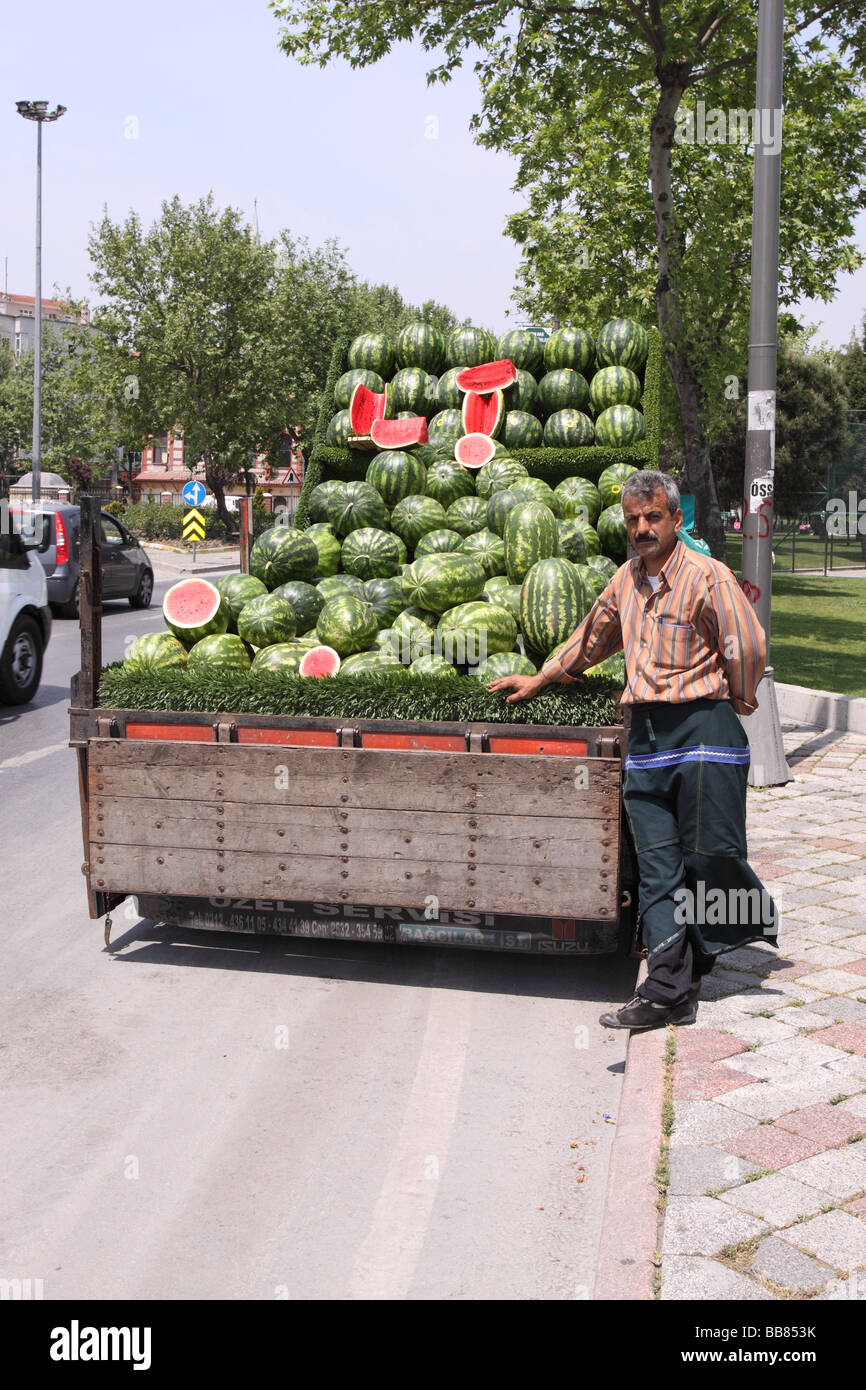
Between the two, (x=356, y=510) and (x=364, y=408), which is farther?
(x=364, y=408)

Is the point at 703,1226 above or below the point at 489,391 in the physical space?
below

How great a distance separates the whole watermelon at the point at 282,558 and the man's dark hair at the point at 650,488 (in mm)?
2908

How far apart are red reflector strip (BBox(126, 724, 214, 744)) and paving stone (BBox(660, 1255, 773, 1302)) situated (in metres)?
3.21

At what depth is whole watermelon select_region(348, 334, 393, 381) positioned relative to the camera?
9672 millimetres

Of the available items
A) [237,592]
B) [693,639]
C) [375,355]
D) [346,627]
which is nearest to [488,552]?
[346,627]

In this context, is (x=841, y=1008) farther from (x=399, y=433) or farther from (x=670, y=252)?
(x=670, y=252)

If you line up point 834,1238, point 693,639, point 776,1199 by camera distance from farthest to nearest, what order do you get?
point 693,639 → point 776,1199 → point 834,1238

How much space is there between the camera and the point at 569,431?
8.91 m

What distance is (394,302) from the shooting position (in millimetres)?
74812

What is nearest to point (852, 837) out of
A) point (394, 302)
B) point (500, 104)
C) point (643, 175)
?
point (500, 104)

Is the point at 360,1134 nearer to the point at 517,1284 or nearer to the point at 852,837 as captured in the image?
the point at 517,1284

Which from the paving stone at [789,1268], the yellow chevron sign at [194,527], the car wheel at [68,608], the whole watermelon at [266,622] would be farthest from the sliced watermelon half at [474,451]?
the yellow chevron sign at [194,527]

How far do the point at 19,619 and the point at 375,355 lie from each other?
5.72 meters

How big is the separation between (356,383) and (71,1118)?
6.12 m
